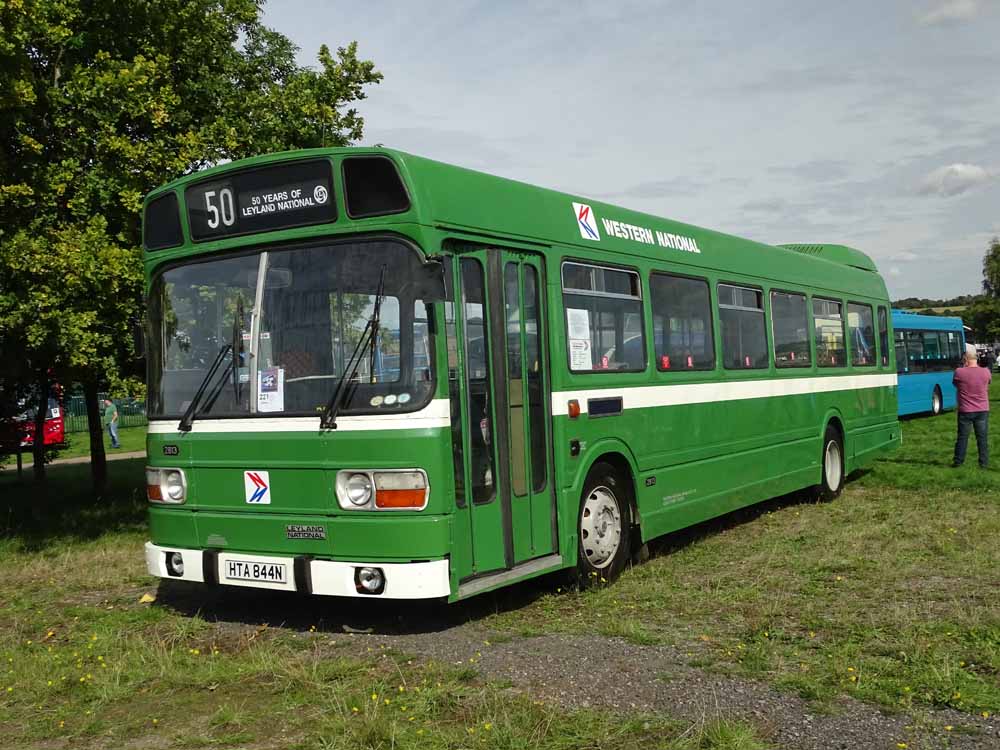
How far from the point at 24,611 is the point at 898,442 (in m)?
12.7

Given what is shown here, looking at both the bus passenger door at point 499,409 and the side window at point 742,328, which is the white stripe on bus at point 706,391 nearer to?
the side window at point 742,328

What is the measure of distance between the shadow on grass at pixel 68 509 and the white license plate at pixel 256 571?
6.09 m

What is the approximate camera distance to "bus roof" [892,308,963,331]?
98.5 feet

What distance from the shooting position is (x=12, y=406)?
15664 millimetres

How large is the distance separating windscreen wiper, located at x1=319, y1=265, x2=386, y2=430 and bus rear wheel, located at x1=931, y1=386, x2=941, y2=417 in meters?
27.5

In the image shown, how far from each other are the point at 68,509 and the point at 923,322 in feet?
78.8

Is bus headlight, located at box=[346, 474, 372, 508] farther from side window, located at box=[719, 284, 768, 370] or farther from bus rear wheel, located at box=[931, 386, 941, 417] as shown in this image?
bus rear wheel, located at box=[931, 386, 941, 417]

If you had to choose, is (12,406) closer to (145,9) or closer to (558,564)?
(145,9)

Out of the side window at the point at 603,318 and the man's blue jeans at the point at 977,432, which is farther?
the man's blue jeans at the point at 977,432

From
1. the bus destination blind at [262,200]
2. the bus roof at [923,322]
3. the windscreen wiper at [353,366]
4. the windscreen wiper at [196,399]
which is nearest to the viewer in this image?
the windscreen wiper at [353,366]

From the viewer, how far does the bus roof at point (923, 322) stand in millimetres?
30025

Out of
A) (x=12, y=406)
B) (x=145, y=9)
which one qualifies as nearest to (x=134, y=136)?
(x=145, y=9)

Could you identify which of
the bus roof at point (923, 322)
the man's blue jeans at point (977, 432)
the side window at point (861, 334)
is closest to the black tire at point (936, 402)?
the bus roof at point (923, 322)

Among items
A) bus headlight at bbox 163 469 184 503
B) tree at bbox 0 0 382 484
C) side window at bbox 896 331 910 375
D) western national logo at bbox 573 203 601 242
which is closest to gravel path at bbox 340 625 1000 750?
bus headlight at bbox 163 469 184 503
